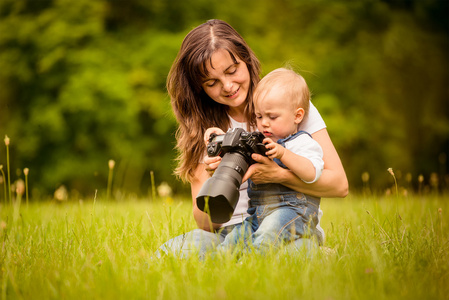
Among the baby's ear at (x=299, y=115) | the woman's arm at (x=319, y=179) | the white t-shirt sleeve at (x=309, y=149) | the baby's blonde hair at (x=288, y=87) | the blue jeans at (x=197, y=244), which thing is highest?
the baby's blonde hair at (x=288, y=87)

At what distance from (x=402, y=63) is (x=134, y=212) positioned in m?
7.82

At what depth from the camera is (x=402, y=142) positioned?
10.1 m

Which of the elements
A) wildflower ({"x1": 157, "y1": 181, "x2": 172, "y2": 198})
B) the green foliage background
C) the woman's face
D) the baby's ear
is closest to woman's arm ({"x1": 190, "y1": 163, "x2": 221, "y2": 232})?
wildflower ({"x1": 157, "y1": 181, "x2": 172, "y2": 198})

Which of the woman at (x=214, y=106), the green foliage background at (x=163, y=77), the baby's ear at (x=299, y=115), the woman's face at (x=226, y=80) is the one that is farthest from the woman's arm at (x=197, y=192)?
the green foliage background at (x=163, y=77)

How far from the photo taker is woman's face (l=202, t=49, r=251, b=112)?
259 centimetres

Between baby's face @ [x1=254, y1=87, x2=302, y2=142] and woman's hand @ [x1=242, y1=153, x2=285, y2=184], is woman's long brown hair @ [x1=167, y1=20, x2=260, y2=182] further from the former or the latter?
woman's hand @ [x1=242, y1=153, x2=285, y2=184]

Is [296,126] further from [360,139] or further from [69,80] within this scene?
[360,139]

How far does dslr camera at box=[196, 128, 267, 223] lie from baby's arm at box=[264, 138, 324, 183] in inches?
2.1

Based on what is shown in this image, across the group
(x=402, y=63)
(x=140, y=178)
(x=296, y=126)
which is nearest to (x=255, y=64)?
(x=296, y=126)

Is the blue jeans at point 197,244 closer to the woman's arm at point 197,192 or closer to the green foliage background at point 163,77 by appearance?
the woman's arm at point 197,192

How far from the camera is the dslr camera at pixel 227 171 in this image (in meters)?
1.93

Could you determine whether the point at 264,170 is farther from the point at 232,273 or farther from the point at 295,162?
the point at 232,273

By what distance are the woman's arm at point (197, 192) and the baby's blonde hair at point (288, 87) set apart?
62cm

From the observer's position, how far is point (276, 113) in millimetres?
2279
